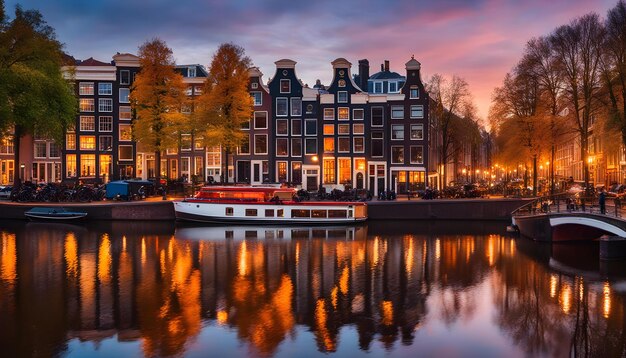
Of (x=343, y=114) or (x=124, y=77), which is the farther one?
(x=124, y=77)

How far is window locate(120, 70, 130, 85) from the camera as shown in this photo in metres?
68.8

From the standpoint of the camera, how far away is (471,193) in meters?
56.4

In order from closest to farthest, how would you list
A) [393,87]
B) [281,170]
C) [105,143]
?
[281,170], [105,143], [393,87]

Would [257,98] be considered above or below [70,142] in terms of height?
above

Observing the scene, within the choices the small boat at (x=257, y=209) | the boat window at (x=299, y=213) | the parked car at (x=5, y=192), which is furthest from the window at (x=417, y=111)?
the parked car at (x=5, y=192)

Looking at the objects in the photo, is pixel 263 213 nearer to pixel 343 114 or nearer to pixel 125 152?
pixel 343 114

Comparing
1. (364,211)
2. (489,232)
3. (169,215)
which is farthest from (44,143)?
(489,232)

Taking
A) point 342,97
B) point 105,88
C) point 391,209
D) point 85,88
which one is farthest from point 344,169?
point 85,88

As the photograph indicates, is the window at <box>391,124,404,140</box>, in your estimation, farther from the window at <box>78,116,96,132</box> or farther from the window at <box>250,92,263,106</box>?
the window at <box>78,116,96,132</box>

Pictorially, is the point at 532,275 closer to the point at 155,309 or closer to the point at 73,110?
the point at 155,309

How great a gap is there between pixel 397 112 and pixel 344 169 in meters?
8.91

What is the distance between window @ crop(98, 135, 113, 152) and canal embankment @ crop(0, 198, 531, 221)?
1946 centimetres

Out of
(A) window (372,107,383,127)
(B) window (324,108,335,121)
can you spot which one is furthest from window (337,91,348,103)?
(A) window (372,107,383,127)

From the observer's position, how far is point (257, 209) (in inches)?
1921
